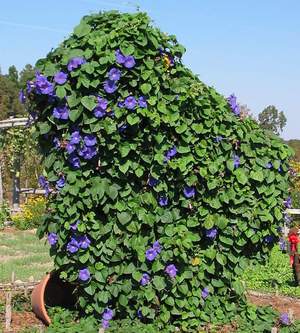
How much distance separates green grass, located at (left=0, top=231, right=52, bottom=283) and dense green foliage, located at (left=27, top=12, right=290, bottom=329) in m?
3.37

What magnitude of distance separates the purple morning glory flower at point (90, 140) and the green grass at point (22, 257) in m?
3.77

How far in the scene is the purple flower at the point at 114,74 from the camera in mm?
4238

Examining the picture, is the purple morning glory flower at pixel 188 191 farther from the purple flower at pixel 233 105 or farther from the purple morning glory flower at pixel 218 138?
the purple flower at pixel 233 105

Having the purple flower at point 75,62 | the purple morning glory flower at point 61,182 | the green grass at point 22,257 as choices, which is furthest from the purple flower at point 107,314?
the green grass at point 22,257

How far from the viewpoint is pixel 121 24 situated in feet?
14.2

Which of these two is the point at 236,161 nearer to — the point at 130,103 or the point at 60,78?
the point at 130,103

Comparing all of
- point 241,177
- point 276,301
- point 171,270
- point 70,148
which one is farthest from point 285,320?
point 70,148

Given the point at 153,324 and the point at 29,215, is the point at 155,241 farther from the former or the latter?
the point at 29,215

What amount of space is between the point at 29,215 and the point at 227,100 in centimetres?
1061

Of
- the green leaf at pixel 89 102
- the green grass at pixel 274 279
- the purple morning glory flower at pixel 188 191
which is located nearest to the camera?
the green leaf at pixel 89 102

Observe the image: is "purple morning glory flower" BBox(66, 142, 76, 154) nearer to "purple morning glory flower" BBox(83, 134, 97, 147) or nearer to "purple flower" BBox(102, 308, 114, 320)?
"purple morning glory flower" BBox(83, 134, 97, 147)

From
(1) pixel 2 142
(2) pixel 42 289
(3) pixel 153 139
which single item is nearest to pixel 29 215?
(1) pixel 2 142

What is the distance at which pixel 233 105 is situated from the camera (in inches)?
193

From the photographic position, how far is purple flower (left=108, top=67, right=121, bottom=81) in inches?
167
